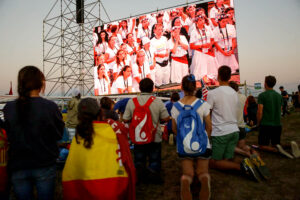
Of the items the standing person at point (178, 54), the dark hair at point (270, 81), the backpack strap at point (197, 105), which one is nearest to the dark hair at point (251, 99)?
the dark hair at point (270, 81)

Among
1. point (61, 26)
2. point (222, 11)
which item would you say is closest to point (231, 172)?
point (222, 11)

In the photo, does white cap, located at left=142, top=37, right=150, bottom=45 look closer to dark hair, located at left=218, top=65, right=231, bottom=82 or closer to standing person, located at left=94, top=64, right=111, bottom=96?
standing person, located at left=94, top=64, right=111, bottom=96

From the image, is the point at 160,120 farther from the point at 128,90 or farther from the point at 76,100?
the point at 128,90

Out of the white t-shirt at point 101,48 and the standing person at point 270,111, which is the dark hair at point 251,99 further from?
the white t-shirt at point 101,48

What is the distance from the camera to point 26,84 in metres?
1.47

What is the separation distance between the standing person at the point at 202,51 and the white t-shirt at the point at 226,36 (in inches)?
17.7

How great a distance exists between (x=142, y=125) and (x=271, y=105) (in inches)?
99.8

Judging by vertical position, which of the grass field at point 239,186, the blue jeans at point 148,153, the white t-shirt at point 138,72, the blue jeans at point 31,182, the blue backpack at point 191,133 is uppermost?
the white t-shirt at point 138,72

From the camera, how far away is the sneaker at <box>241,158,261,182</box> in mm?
2812

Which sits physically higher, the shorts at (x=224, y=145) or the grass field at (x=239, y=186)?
the shorts at (x=224, y=145)

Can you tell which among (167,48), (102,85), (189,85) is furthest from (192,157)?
(102,85)

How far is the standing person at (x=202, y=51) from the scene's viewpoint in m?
13.4

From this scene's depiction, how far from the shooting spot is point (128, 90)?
55.1ft

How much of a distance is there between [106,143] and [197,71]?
41.3ft
